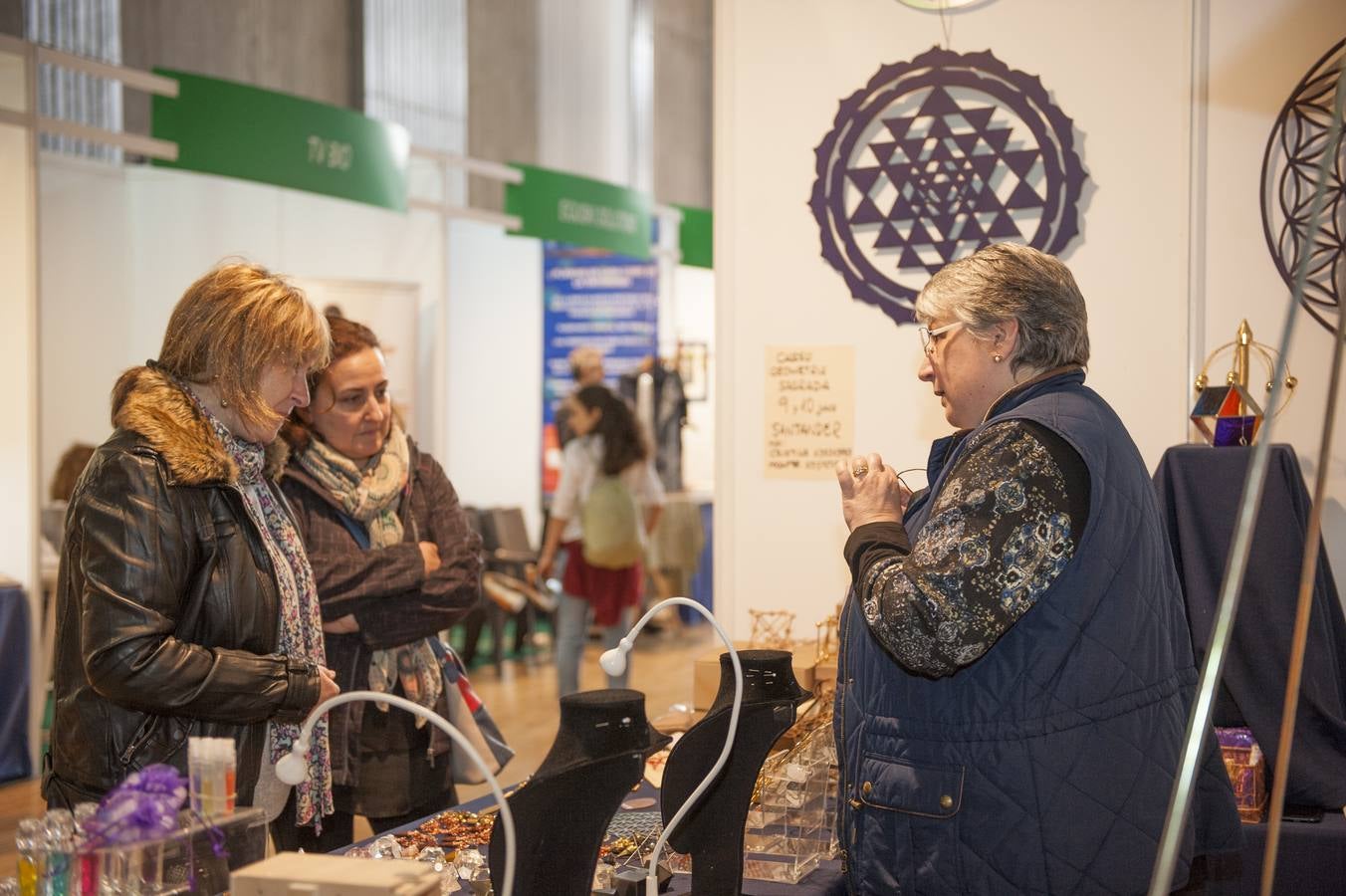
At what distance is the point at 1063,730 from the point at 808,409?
1.73 meters

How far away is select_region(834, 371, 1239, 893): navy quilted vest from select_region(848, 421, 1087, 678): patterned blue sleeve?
0.04 metres

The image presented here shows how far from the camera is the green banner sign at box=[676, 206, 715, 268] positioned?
1081cm

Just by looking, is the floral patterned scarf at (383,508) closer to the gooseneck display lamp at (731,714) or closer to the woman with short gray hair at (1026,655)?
the gooseneck display lamp at (731,714)

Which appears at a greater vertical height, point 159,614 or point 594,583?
point 159,614

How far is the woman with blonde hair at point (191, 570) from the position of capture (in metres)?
1.84

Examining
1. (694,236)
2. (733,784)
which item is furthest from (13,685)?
(694,236)

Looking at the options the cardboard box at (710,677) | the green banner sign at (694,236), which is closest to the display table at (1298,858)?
the cardboard box at (710,677)

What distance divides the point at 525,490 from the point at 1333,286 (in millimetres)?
7993

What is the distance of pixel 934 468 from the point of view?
195 centimetres

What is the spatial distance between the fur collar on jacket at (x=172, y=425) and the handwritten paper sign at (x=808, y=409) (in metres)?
1.66

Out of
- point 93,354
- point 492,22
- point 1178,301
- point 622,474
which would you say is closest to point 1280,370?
point 1178,301

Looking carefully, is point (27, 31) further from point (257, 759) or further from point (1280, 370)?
point (1280, 370)

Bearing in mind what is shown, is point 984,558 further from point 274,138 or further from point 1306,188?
point 274,138

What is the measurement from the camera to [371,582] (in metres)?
2.42
